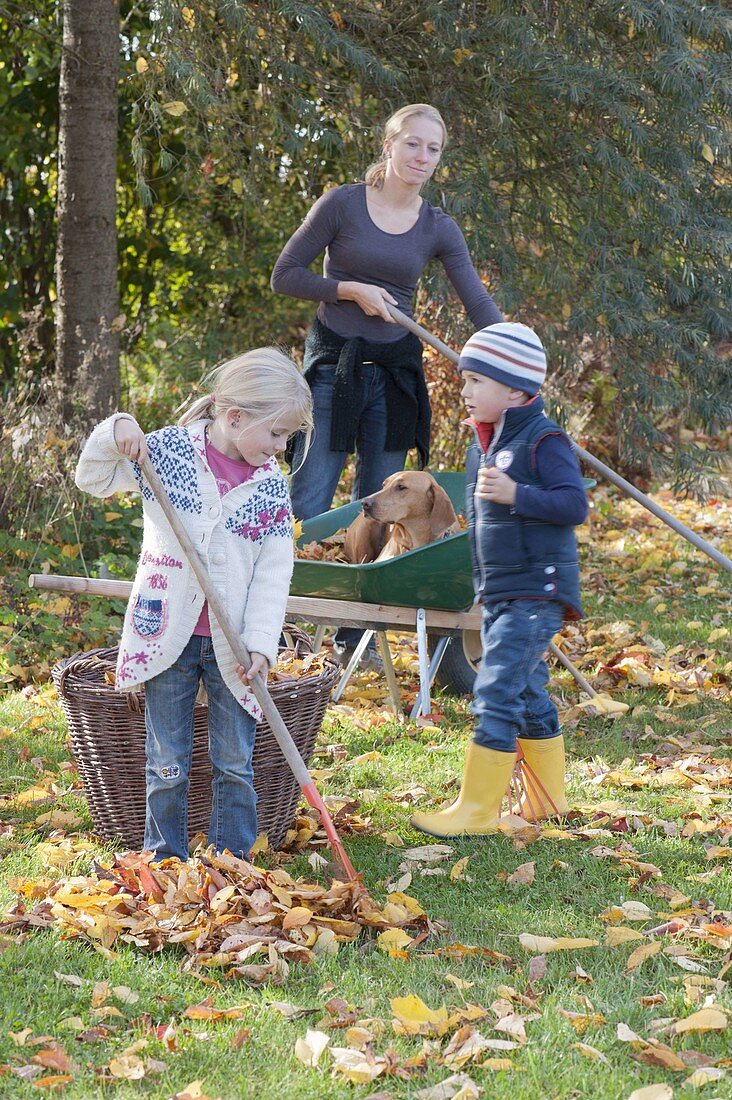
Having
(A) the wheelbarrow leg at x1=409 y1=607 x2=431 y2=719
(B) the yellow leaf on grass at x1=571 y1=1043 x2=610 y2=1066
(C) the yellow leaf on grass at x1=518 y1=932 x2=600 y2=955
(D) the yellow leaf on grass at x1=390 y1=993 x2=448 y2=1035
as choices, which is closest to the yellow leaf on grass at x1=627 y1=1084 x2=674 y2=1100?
(B) the yellow leaf on grass at x1=571 y1=1043 x2=610 y2=1066

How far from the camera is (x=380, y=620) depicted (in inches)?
194

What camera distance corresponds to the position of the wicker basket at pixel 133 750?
3645mm

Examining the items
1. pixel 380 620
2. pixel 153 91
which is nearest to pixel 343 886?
pixel 380 620

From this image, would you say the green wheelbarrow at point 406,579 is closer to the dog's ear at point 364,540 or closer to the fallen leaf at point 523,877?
the dog's ear at point 364,540

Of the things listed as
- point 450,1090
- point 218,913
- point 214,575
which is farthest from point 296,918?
point 214,575

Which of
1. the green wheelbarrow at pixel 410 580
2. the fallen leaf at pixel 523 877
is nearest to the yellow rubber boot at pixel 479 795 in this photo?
the fallen leaf at pixel 523 877

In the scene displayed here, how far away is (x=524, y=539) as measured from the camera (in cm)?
379

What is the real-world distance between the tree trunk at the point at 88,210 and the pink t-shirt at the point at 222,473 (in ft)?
14.1

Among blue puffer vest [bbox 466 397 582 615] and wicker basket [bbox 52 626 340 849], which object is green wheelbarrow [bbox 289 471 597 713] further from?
wicker basket [bbox 52 626 340 849]

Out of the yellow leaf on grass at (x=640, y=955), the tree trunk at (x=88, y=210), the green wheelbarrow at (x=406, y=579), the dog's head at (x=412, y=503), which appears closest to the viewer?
the yellow leaf on grass at (x=640, y=955)

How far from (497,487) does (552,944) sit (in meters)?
1.29

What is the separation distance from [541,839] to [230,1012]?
1420 millimetres

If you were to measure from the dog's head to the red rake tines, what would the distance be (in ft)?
4.28

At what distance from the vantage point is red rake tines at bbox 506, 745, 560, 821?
4074 millimetres
